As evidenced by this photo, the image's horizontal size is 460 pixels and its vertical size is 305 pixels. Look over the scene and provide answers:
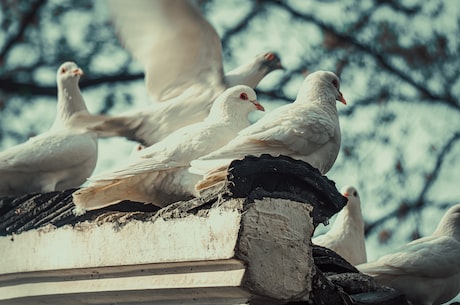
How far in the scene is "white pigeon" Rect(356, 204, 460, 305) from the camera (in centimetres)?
521

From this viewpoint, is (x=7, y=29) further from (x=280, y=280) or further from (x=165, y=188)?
(x=280, y=280)

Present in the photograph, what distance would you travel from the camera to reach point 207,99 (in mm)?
6223

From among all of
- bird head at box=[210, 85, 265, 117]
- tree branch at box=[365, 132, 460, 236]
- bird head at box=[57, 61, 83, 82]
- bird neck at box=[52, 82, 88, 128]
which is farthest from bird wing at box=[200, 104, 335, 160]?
tree branch at box=[365, 132, 460, 236]

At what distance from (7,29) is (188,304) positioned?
313 inches

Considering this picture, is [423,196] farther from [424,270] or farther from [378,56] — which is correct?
[424,270]

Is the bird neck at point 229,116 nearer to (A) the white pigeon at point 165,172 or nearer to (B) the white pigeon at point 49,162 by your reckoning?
(A) the white pigeon at point 165,172

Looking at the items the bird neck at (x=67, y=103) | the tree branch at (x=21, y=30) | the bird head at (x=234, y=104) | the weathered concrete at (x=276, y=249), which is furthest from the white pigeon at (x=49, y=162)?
the tree branch at (x=21, y=30)

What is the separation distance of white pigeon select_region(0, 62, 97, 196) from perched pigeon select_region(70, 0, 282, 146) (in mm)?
125

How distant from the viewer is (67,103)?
6.64 m

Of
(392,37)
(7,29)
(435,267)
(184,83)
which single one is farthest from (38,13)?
(435,267)

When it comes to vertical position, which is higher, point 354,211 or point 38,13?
point 38,13

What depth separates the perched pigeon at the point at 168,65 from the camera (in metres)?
6.03

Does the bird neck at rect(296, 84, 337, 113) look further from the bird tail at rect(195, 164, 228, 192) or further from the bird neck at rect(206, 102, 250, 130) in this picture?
the bird tail at rect(195, 164, 228, 192)

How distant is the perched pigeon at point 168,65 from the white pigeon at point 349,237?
1.01 m
